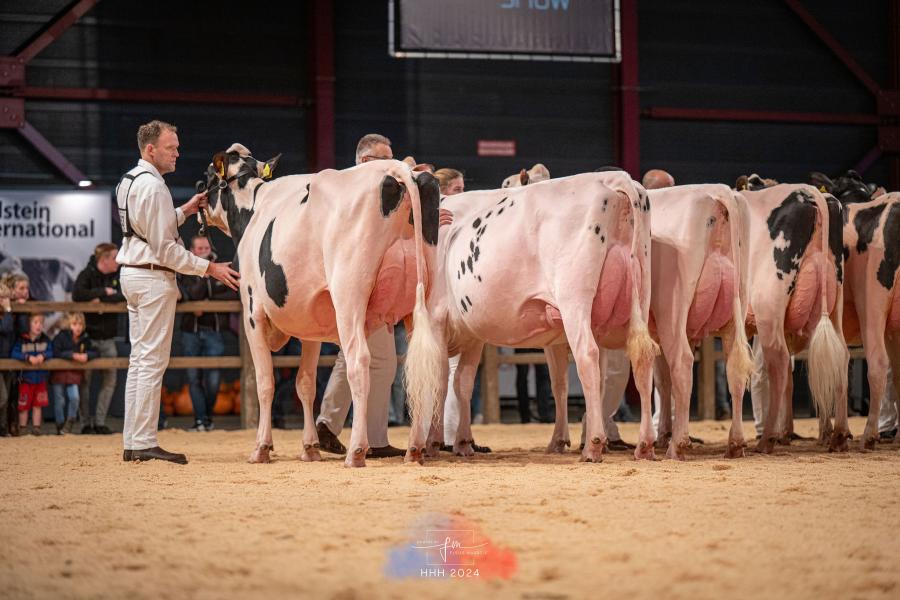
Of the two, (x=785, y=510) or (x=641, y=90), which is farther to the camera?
(x=641, y=90)

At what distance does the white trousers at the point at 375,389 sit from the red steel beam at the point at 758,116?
33.3ft

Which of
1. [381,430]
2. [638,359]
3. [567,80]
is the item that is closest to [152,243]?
[381,430]

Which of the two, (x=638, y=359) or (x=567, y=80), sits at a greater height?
(x=567, y=80)

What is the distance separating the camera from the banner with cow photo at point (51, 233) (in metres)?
14.4

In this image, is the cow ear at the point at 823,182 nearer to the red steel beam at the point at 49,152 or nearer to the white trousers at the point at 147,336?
the white trousers at the point at 147,336

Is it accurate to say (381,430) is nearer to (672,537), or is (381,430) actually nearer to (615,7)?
Answer: (672,537)

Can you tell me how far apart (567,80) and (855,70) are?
15.6 feet

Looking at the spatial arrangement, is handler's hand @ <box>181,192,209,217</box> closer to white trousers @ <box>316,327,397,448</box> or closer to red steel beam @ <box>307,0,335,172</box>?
white trousers @ <box>316,327,397,448</box>

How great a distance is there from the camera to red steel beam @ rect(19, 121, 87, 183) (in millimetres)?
15031

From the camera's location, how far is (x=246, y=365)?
1162cm

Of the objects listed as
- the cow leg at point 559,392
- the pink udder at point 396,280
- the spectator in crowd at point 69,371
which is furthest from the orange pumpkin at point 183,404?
the pink udder at point 396,280

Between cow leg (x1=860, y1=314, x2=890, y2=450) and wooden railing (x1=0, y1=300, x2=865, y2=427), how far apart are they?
155 inches

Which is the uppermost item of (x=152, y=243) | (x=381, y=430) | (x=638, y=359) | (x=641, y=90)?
(x=641, y=90)

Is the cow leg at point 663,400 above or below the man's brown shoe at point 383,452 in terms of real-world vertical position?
Result: above
